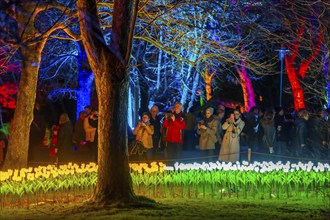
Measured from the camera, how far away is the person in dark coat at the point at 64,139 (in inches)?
685

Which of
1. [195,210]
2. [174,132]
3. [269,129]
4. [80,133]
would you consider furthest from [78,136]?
[195,210]

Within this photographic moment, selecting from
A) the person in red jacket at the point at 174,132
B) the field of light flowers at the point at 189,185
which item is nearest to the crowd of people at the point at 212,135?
the person in red jacket at the point at 174,132

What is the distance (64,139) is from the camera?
1744 cm

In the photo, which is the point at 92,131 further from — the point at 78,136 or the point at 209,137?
the point at 209,137

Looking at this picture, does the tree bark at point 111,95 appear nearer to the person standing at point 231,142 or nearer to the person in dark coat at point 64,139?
Result: the person standing at point 231,142

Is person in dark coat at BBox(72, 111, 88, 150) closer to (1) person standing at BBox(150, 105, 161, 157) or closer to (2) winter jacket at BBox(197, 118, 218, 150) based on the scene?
(1) person standing at BBox(150, 105, 161, 157)

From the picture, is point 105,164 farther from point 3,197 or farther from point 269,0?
point 269,0

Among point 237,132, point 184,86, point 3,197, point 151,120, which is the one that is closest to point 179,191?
point 3,197

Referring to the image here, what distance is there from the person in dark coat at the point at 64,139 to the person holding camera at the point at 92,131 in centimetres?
47

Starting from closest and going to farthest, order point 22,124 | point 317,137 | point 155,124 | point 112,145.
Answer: point 112,145
point 22,124
point 317,137
point 155,124

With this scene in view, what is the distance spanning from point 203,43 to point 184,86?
1109cm

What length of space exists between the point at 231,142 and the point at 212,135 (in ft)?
2.72

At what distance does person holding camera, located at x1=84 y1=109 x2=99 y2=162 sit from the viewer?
17328mm

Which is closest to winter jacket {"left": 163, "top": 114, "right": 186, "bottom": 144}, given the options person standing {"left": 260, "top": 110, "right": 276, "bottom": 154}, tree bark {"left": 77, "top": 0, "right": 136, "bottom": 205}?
person standing {"left": 260, "top": 110, "right": 276, "bottom": 154}
